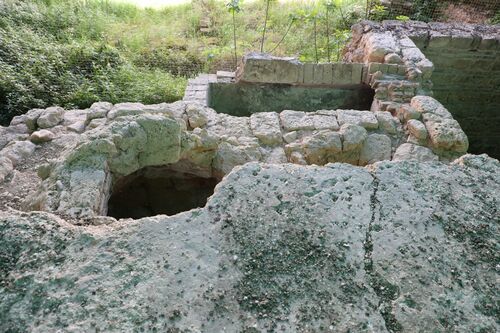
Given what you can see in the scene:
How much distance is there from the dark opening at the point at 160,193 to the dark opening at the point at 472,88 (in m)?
3.85

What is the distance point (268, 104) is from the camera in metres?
4.86

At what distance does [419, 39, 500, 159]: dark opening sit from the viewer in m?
5.59

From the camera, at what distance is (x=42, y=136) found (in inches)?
127

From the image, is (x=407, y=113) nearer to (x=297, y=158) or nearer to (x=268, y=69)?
(x=297, y=158)

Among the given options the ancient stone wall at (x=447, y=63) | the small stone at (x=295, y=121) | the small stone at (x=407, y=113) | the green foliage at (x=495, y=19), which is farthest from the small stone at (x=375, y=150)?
the green foliage at (x=495, y=19)

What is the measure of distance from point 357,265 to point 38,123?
2999 mm

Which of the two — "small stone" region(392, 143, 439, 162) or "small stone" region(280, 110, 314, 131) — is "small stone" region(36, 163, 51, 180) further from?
"small stone" region(392, 143, 439, 162)

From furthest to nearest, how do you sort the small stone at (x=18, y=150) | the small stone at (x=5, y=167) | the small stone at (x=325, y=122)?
the small stone at (x=325, y=122), the small stone at (x=18, y=150), the small stone at (x=5, y=167)

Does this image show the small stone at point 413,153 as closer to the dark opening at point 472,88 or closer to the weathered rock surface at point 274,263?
the weathered rock surface at point 274,263

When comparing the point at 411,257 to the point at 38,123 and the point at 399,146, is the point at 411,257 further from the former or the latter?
the point at 38,123

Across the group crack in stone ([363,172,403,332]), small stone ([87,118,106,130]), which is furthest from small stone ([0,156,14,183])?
crack in stone ([363,172,403,332])

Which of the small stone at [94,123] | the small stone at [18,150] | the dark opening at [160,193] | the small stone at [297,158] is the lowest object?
the dark opening at [160,193]

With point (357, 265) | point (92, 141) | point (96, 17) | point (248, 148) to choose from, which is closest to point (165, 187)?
point (248, 148)

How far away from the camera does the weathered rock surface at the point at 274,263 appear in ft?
4.42
